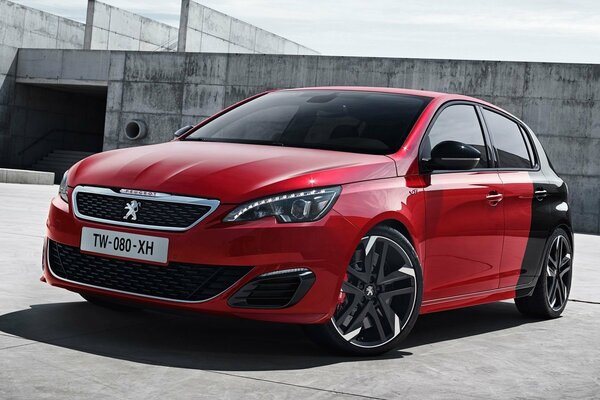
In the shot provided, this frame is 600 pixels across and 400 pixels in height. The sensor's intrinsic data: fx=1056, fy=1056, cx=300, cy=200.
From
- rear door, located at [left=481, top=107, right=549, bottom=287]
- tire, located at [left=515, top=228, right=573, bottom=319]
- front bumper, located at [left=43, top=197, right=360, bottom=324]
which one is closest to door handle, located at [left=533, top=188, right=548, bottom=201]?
rear door, located at [left=481, top=107, right=549, bottom=287]

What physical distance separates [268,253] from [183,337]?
101cm

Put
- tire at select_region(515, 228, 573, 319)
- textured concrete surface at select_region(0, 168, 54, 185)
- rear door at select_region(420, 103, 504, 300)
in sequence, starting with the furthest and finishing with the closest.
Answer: textured concrete surface at select_region(0, 168, 54, 185), tire at select_region(515, 228, 573, 319), rear door at select_region(420, 103, 504, 300)

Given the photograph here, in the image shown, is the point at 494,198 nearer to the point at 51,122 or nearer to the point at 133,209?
the point at 133,209

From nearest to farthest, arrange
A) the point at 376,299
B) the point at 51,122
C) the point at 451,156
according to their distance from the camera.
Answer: the point at 376,299, the point at 451,156, the point at 51,122

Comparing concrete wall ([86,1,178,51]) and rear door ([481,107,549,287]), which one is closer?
rear door ([481,107,549,287])

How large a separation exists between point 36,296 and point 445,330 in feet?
8.61

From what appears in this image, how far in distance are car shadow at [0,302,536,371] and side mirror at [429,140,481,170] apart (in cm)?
103

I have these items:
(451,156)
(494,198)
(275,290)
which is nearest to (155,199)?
(275,290)

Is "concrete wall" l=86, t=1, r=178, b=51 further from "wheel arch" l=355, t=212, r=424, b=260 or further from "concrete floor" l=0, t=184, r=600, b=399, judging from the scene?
"wheel arch" l=355, t=212, r=424, b=260

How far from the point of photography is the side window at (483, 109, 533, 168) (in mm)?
7043

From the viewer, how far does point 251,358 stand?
5.18m

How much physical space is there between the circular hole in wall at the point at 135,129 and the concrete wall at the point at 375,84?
0.58ft

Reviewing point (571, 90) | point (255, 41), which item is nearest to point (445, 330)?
point (571, 90)

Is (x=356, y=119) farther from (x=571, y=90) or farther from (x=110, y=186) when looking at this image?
(x=571, y=90)
